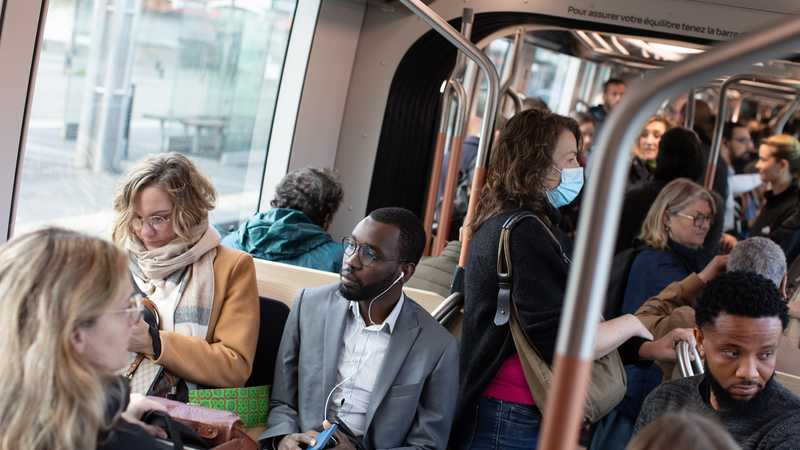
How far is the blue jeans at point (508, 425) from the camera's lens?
328 cm

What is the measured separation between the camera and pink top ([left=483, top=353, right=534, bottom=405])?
3.28 m

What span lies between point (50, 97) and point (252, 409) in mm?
2150

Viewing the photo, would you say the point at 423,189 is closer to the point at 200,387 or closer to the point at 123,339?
the point at 200,387

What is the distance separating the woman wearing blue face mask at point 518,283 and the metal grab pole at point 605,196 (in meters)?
1.66

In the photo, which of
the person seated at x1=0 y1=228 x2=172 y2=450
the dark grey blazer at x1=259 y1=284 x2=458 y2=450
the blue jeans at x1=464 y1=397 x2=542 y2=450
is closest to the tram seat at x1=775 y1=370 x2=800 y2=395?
the blue jeans at x1=464 y1=397 x2=542 y2=450

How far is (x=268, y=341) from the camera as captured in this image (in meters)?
3.71

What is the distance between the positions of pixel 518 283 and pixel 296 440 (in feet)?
2.53

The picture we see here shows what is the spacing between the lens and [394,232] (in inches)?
127

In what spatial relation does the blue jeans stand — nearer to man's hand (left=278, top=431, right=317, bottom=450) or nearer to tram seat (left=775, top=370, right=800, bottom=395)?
man's hand (left=278, top=431, right=317, bottom=450)

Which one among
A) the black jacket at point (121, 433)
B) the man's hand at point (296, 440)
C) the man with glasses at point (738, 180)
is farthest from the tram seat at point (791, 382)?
the man with glasses at point (738, 180)

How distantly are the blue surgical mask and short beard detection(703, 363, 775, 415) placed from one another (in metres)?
0.73

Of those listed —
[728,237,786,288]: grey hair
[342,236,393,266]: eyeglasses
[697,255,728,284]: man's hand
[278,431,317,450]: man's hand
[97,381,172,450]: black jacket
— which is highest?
[728,237,786,288]: grey hair

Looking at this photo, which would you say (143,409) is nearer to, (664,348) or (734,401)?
(734,401)

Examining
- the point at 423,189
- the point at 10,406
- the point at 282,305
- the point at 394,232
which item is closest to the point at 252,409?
the point at 282,305
